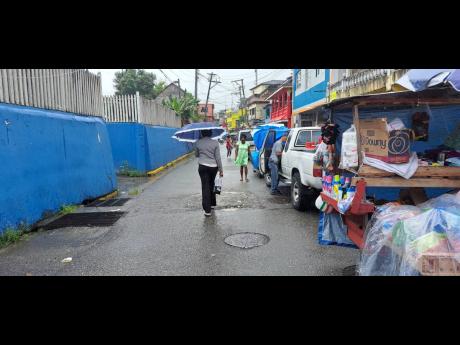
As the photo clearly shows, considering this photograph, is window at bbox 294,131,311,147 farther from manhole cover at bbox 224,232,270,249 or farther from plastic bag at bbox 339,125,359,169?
plastic bag at bbox 339,125,359,169

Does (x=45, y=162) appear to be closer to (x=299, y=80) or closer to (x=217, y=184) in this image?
(x=217, y=184)

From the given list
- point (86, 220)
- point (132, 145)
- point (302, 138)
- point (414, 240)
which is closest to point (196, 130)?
point (302, 138)

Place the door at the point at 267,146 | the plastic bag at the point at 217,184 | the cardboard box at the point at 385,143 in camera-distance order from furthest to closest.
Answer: the door at the point at 267,146, the plastic bag at the point at 217,184, the cardboard box at the point at 385,143

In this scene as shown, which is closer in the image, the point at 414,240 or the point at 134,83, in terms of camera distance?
the point at 414,240

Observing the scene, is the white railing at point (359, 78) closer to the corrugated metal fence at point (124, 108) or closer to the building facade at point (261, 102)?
the corrugated metal fence at point (124, 108)

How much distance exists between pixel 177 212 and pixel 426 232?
18.2ft

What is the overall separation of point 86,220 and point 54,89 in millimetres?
3231

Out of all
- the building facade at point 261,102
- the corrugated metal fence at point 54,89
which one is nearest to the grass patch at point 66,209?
the corrugated metal fence at point 54,89

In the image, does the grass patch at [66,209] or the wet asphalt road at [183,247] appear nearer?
the wet asphalt road at [183,247]

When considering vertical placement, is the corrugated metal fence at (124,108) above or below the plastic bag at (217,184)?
above

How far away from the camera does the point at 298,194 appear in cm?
717

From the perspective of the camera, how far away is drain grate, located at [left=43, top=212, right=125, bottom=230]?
6.36 meters

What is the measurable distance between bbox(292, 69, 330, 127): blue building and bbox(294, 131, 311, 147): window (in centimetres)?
1000

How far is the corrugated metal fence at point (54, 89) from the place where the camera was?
5949mm
